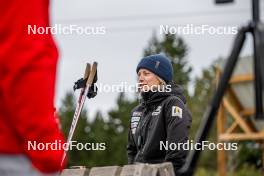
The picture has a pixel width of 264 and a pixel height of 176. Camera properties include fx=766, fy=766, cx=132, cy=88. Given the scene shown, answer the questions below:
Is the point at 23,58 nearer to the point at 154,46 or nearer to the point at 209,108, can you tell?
the point at 209,108

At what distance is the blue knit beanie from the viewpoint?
550 centimetres

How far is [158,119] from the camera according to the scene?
5234 mm

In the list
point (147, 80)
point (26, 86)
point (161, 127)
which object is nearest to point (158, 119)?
point (161, 127)

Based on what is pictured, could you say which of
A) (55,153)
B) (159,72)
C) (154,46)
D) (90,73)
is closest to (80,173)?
(90,73)

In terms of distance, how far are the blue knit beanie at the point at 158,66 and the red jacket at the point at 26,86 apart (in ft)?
11.0

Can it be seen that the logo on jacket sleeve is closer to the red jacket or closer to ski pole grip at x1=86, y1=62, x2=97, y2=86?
ski pole grip at x1=86, y1=62, x2=97, y2=86

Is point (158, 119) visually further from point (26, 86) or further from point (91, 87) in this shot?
point (26, 86)

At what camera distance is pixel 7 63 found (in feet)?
6.88

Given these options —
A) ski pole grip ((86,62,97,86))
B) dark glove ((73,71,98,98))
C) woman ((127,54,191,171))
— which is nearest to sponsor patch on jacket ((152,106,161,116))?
woman ((127,54,191,171))

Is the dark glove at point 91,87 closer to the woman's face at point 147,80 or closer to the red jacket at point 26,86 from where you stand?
the woman's face at point 147,80

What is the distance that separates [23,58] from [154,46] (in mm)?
43166

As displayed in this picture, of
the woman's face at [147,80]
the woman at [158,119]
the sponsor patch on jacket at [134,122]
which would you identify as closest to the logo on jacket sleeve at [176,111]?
the woman at [158,119]

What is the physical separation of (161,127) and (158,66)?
51cm

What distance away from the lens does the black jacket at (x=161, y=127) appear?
5109mm
